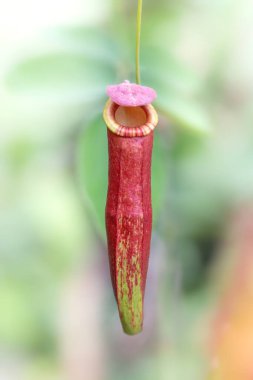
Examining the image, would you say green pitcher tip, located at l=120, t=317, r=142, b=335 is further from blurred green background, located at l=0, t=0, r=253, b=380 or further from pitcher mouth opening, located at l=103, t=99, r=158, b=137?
pitcher mouth opening, located at l=103, t=99, r=158, b=137

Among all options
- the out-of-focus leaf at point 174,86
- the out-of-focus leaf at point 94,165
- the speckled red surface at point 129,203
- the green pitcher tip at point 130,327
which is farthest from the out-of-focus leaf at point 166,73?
the green pitcher tip at point 130,327

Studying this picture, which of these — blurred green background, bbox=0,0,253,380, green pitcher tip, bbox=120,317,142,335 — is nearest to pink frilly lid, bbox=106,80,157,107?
blurred green background, bbox=0,0,253,380

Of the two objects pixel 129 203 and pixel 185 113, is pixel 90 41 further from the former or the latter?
pixel 129 203

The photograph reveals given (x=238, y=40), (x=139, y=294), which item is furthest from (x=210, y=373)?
(x=238, y=40)

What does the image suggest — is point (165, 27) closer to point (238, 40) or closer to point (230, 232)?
point (238, 40)

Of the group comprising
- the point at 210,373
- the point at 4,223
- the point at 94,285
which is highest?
the point at 4,223

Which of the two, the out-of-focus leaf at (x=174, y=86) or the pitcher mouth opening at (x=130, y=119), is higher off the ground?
the pitcher mouth opening at (x=130, y=119)

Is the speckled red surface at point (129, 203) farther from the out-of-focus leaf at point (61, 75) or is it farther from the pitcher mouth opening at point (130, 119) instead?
the out-of-focus leaf at point (61, 75)
